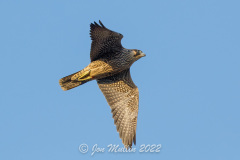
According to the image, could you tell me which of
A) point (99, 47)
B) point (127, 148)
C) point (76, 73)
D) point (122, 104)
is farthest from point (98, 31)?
point (127, 148)

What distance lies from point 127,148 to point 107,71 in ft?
8.43

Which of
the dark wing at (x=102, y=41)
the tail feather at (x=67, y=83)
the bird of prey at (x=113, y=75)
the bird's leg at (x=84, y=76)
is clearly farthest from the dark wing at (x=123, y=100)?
the dark wing at (x=102, y=41)

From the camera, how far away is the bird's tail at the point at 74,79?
14.5 meters

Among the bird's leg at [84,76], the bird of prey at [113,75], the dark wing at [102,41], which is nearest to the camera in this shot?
the dark wing at [102,41]

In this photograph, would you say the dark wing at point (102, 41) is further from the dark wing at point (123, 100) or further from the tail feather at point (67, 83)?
the dark wing at point (123, 100)

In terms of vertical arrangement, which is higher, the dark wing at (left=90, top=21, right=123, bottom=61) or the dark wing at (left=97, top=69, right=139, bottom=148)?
the dark wing at (left=90, top=21, right=123, bottom=61)

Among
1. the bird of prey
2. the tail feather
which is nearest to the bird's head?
the bird of prey

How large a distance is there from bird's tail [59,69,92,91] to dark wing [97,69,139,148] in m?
0.81

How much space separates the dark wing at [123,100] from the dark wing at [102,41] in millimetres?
1057

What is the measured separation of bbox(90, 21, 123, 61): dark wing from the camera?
45.3 ft

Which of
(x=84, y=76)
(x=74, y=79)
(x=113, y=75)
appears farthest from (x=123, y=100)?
(x=74, y=79)

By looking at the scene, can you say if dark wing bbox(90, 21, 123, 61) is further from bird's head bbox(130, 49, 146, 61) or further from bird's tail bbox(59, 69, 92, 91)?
bird's tail bbox(59, 69, 92, 91)

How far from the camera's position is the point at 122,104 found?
15016mm

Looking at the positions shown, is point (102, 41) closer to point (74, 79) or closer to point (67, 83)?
point (74, 79)
